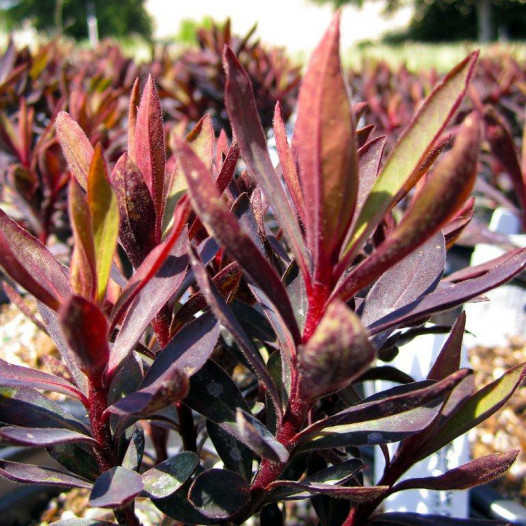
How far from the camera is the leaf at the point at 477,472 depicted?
565 millimetres

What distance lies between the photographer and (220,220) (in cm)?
36

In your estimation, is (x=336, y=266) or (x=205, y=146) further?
(x=205, y=146)

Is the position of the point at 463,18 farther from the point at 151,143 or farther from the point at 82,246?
the point at 82,246

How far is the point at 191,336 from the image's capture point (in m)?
0.48

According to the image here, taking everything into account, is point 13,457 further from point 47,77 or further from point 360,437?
point 47,77

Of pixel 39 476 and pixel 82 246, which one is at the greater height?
pixel 82 246

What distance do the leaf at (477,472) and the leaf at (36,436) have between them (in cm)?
40

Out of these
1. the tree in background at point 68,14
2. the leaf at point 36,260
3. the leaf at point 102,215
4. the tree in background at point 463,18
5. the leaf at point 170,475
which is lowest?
the leaf at point 170,475

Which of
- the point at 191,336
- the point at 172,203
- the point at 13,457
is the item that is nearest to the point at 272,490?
the point at 191,336

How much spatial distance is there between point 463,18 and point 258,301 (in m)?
34.3

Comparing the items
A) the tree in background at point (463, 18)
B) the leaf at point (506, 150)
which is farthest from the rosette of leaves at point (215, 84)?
the tree in background at point (463, 18)

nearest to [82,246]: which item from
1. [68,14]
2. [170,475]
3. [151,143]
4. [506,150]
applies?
[151,143]

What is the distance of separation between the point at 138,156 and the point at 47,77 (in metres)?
2.27

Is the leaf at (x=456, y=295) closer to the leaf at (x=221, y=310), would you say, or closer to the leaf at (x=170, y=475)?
the leaf at (x=221, y=310)
